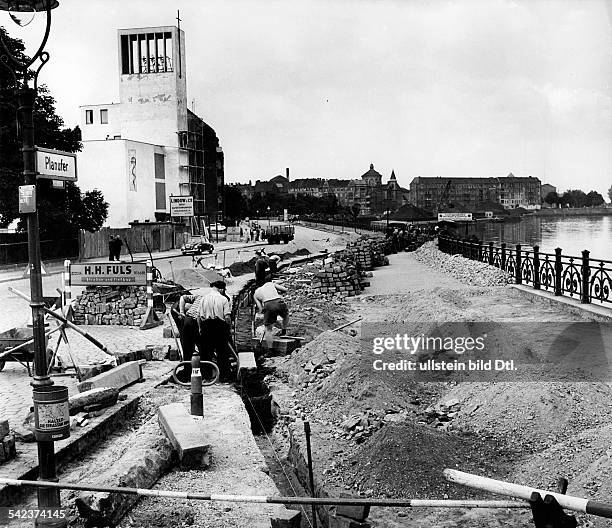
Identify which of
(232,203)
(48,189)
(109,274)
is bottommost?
(109,274)

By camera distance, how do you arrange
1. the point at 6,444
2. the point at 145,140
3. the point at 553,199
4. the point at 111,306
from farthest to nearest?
the point at 553,199
the point at 145,140
the point at 111,306
the point at 6,444

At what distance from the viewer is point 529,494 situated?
3.55 metres

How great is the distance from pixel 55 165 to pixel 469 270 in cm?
2283

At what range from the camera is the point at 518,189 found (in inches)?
6934

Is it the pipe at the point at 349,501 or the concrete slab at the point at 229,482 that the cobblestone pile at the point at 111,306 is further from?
the pipe at the point at 349,501

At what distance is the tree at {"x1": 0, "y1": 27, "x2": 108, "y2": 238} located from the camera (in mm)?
22594

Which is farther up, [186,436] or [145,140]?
[145,140]

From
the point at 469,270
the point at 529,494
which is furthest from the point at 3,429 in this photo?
the point at 469,270

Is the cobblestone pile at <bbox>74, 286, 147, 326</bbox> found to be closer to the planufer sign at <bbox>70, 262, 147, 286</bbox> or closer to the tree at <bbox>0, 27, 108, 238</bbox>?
the planufer sign at <bbox>70, 262, 147, 286</bbox>

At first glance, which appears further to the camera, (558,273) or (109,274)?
(558,273)

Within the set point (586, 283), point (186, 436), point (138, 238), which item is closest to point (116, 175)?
point (138, 238)

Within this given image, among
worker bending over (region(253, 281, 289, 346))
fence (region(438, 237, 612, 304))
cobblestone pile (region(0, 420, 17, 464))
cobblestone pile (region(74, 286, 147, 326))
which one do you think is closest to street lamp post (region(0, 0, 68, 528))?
cobblestone pile (region(0, 420, 17, 464))

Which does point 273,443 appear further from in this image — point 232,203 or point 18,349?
point 232,203

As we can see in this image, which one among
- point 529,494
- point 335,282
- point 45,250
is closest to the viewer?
point 529,494
